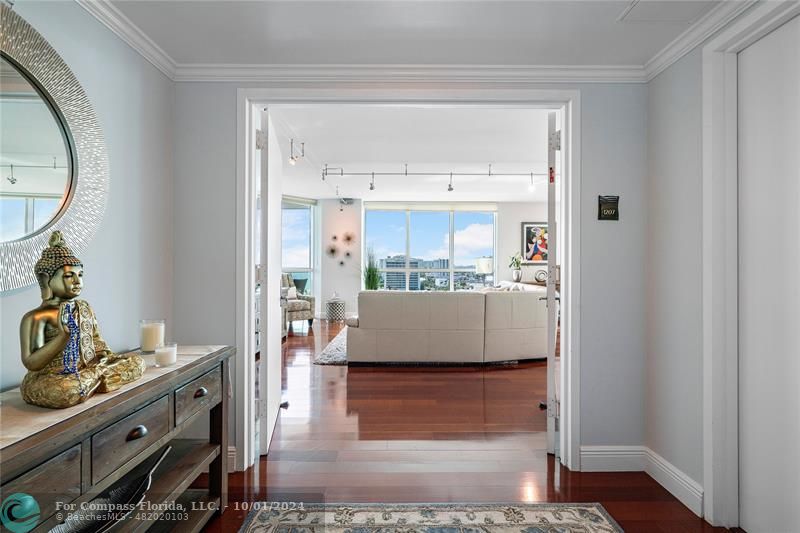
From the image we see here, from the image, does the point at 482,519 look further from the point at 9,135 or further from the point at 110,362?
the point at 9,135

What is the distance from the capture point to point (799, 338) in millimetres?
1656

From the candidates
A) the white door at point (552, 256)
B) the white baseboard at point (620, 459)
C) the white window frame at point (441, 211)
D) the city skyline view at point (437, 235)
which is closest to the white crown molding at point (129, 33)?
the white door at point (552, 256)

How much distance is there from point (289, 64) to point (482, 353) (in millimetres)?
3552

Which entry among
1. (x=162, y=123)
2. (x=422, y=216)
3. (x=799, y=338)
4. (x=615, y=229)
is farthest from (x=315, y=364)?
(x=422, y=216)

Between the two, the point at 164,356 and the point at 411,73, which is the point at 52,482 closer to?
the point at 164,356

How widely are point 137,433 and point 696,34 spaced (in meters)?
2.84

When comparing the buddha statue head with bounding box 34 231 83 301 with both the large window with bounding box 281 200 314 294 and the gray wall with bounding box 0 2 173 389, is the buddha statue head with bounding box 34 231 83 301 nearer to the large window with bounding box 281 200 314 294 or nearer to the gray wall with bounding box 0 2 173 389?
the gray wall with bounding box 0 2 173 389

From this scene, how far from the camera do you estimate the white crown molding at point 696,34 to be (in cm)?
181

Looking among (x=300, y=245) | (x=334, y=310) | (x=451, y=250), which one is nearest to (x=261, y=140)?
(x=334, y=310)

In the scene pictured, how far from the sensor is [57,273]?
1.28 metres

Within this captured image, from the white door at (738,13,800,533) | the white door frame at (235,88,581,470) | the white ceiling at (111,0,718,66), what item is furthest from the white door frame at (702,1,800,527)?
the white door frame at (235,88,581,470)

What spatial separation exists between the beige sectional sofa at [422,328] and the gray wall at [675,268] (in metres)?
2.40

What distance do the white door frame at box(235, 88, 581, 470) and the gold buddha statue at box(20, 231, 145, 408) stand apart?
3.52ft

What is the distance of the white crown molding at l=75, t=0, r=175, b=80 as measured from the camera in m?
1.83
